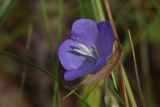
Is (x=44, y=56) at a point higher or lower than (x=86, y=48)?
lower

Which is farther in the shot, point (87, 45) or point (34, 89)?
point (34, 89)

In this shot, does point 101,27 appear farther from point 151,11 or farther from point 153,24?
point 153,24

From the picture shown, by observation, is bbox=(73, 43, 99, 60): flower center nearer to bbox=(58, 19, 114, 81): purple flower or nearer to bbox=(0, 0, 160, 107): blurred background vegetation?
bbox=(58, 19, 114, 81): purple flower

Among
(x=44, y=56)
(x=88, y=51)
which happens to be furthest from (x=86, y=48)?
(x=44, y=56)

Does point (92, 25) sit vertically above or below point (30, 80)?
above

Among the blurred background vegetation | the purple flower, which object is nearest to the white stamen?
the purple flower

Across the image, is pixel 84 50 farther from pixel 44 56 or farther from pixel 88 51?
pixel 44 56

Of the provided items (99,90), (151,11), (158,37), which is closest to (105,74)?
(99,90)

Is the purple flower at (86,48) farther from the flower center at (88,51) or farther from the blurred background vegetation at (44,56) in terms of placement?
the blurred background vegetation at (44,56)
